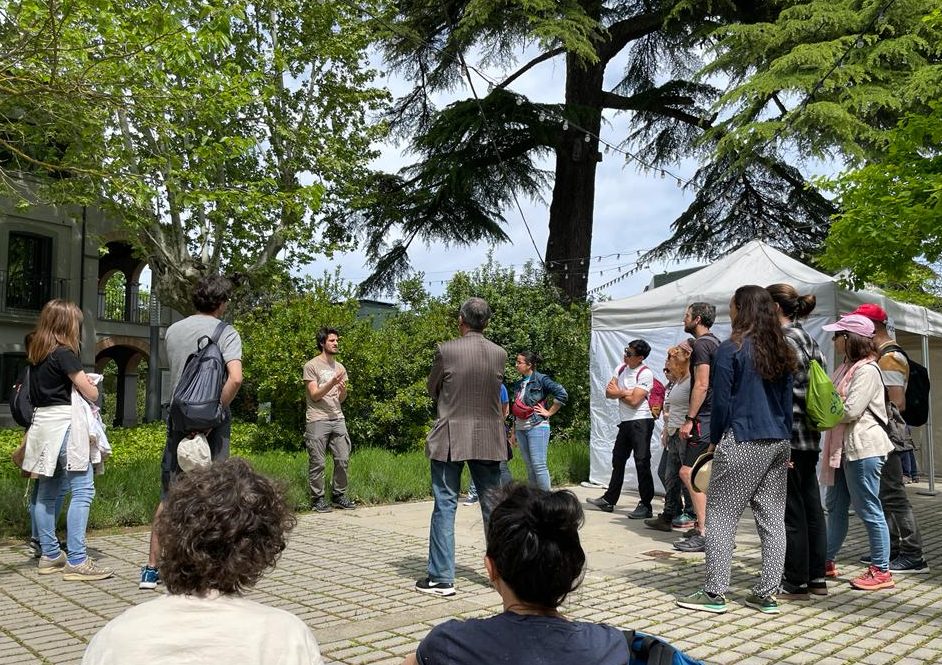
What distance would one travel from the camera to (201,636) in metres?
1.67

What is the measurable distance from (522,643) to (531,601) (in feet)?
0.43

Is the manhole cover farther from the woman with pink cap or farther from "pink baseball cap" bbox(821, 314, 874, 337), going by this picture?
"pink baseball cap" bbox(821, 314, 874, 337)

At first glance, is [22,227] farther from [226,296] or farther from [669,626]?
[669,626]

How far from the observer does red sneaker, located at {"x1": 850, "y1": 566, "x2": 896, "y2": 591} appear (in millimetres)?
5512

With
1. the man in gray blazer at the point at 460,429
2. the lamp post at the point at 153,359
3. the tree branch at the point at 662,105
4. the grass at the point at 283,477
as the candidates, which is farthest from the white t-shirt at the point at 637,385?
the lamp post at the point at 153,359

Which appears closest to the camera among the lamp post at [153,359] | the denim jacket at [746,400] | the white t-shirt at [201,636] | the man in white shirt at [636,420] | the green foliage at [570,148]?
the white t-shirt at [201,636]

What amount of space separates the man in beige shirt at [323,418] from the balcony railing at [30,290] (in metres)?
20.8

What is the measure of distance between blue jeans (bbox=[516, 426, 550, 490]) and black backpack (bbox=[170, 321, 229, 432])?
4.23 m

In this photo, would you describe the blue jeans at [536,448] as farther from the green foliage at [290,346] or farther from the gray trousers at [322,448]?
the green foliage at [290,346]

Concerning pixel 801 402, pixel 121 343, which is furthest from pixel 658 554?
pixel 121 343

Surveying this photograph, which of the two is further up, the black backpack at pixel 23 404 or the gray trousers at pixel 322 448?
the black backpack at pixel 23 404

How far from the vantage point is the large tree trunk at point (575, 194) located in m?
17.8

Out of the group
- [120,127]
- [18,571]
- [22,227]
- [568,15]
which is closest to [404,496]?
[18,571]

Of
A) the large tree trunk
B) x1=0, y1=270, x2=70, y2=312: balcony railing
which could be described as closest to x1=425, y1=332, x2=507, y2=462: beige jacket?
the large tree trunk
